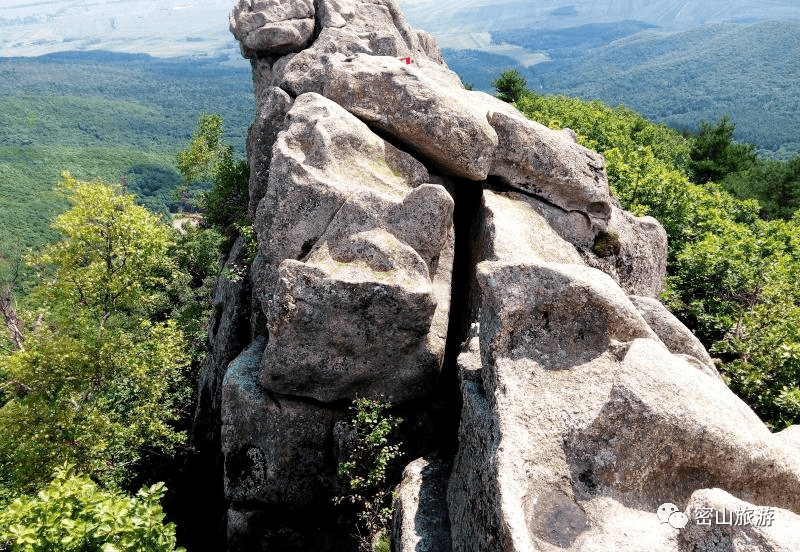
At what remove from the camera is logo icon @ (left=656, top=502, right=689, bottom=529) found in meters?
9.45

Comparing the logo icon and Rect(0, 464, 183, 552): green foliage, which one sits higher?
the logo icon

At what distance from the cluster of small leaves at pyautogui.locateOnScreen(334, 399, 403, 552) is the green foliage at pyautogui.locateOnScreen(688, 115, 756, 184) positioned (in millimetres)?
55889

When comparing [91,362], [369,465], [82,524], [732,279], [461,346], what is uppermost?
[461,346]

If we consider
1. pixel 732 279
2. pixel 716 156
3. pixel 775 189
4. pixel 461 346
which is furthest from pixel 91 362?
pixel 716 156

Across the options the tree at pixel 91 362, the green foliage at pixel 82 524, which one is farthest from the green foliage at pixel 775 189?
the green foliage at pixel 82 524

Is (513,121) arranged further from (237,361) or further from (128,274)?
(128,274)

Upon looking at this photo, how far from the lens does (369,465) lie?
621 inches

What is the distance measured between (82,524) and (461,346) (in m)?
10.7

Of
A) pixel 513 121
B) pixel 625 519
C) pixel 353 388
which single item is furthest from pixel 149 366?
pixel 625 519

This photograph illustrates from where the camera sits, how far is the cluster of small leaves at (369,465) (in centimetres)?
1498

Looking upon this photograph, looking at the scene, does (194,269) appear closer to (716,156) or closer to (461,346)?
(461,346)

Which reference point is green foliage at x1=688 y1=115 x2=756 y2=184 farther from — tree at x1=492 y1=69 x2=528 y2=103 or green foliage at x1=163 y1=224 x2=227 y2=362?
green foliage at x1=163 y1=224 x2=227 y2=362

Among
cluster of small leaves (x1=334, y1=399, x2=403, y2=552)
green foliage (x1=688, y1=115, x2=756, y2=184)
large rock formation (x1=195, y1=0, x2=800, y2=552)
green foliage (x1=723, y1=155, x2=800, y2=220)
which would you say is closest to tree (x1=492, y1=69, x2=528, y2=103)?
green foliage (x1=688, y1=115, x2=756, y2=184)

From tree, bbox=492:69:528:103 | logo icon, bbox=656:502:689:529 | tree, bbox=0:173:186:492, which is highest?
tree, bbox=492:69:528:103
